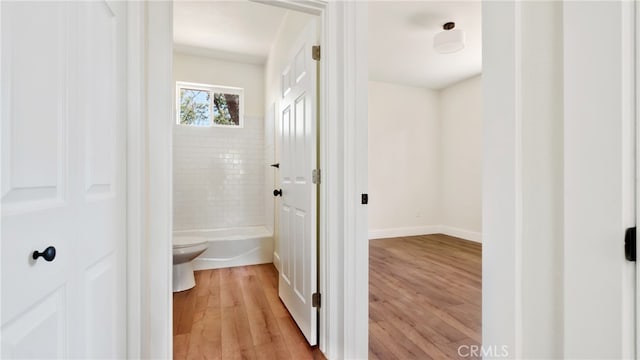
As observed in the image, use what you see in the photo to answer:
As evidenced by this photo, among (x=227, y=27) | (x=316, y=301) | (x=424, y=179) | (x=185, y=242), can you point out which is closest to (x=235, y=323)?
(x=316, y=301)

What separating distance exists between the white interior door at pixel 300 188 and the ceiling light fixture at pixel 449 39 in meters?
1.69

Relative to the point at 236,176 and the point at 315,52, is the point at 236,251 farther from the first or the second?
the point at 315,52

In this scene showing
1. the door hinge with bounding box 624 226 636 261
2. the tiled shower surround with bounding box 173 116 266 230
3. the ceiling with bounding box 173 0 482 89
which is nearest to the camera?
the door hinge with bounding box 624 226 636 261

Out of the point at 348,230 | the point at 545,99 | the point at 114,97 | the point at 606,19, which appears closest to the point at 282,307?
the point at 348,230

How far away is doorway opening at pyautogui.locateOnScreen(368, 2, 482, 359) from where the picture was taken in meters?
2.00

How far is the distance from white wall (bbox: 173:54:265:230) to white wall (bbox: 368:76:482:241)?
73.0 inches

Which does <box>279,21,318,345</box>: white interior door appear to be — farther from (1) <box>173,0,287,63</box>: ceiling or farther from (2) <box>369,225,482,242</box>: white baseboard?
(2) <box>369,225,482,242</box>: white baseboard

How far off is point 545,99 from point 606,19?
15 centimetres

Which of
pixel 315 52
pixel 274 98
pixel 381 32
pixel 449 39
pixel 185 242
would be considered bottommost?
pixel 185 242

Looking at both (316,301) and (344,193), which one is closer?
(344,193)

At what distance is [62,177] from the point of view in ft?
2.32

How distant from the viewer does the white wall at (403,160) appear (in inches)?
188

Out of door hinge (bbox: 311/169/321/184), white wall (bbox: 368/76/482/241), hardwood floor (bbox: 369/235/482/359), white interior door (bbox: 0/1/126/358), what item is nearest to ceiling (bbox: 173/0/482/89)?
white wall (bbox: 368/76/482/241)

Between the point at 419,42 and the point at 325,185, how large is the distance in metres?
2.60
